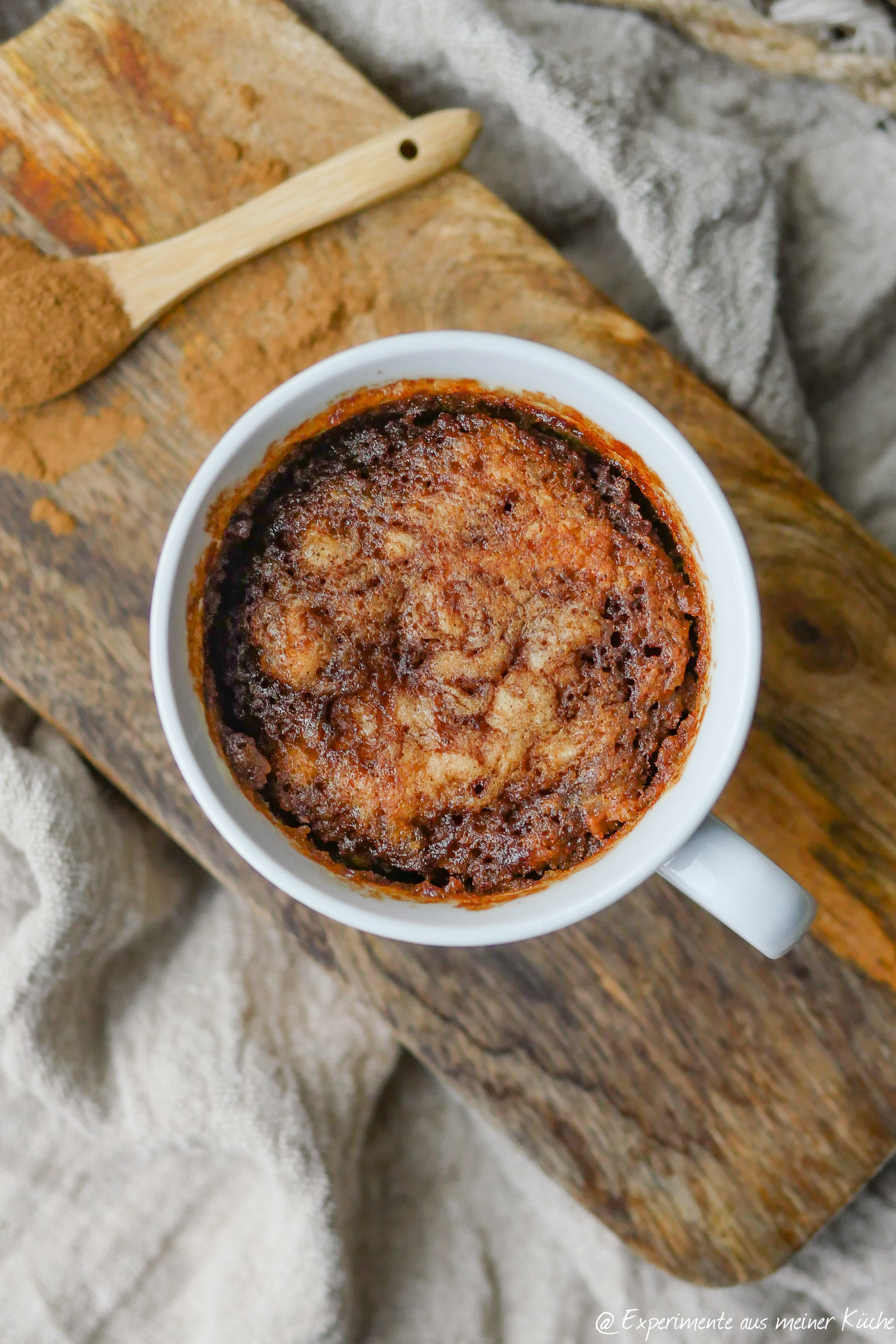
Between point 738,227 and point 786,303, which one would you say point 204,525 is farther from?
point 786,303

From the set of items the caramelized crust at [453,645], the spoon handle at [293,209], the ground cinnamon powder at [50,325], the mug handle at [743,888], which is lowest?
the mug handle at [743,888]

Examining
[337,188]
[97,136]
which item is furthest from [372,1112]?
[97,136]

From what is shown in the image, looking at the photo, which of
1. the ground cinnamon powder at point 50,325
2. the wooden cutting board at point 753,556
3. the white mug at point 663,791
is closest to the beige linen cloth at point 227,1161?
the wooden cutting board at point 753,556

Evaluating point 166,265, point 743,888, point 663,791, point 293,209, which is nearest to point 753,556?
point 663,791

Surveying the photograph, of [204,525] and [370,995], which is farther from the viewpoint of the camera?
[370,995]

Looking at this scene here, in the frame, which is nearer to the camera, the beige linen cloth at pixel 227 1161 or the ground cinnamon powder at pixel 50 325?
the ground cinnamon powder at pixel 50 325

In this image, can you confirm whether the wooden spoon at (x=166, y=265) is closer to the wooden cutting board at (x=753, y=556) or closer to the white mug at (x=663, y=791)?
the wooden cutting board at (x=753, y=556)
